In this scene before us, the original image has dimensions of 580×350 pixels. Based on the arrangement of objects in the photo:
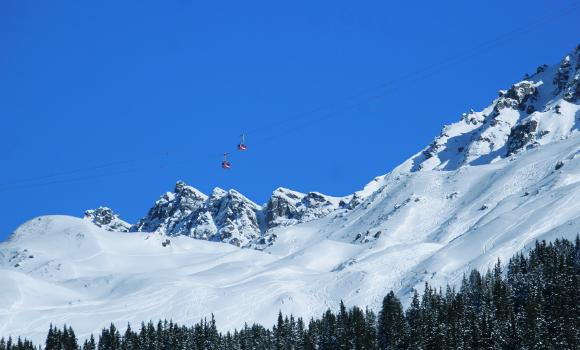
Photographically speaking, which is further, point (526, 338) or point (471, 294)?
point (471, 294)

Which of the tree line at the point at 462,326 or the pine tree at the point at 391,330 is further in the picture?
the pine tree at the point at 391,330

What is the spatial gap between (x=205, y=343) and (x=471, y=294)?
150 ft

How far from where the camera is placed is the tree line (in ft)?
475

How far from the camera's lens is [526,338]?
14112 cm

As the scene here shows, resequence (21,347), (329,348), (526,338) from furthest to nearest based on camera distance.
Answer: (21,347)
(329,348)
(526,338)

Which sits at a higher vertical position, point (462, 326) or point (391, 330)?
point (391, 330)

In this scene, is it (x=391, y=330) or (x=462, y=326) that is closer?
(x=462, y=326)

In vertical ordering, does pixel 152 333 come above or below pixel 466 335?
above

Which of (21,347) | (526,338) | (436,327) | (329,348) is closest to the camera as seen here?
(526,338)

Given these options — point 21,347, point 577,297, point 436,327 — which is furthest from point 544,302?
point 21,347

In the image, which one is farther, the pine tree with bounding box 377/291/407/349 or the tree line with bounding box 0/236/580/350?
the pine tree with bounding box 377/291/407/349

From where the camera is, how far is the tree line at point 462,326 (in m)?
145

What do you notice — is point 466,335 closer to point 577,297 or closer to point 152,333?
point 577,297

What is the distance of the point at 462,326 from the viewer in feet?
496
